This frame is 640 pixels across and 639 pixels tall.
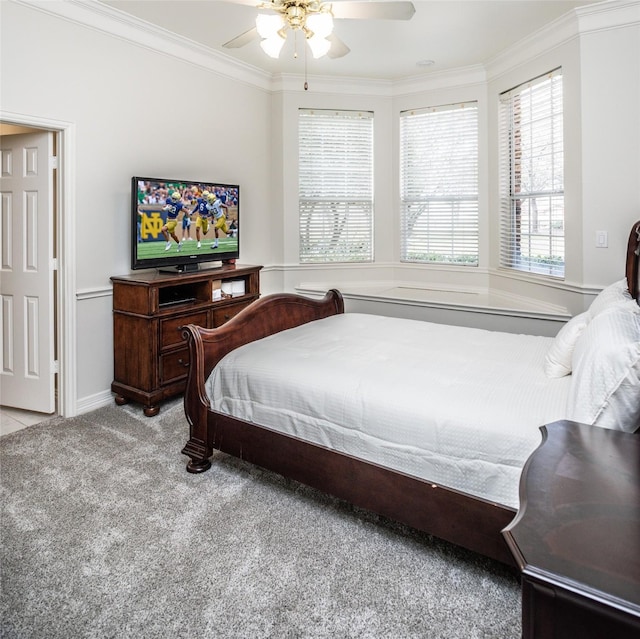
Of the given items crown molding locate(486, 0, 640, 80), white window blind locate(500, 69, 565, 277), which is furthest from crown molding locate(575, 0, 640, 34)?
white window blind locate(500, 69, 565, 277)

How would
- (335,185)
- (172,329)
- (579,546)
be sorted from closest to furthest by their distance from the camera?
(579,546) < (172,329) < (335,185)

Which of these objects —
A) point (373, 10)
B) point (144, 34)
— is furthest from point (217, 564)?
point (144, 34)

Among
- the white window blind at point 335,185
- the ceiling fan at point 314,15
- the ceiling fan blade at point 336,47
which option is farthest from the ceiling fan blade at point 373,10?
the white window blind at point 335,185

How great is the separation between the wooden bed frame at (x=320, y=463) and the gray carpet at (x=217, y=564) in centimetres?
17

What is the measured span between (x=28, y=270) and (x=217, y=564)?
254 centimetres

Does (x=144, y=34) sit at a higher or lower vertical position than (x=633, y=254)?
higher

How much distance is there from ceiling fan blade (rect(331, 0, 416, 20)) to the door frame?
77.2 inches

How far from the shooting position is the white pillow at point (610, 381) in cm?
141

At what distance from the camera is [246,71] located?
4.40m

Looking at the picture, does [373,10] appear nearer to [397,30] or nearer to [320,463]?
[397,30]

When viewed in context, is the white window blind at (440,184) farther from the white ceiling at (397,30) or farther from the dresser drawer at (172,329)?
the dresser drawer at (172,329)

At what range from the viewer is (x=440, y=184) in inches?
187

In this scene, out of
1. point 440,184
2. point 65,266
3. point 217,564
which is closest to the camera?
point 217,564

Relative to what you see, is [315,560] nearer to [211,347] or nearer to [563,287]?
[211,347]
